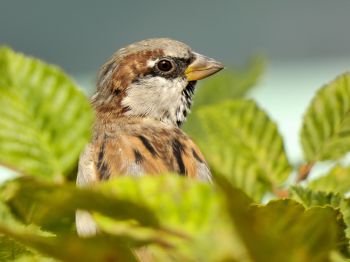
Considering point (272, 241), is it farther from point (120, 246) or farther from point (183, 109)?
point (183, 109)

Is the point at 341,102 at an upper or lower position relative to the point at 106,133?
upper

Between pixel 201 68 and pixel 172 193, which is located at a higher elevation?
pixel 172 193

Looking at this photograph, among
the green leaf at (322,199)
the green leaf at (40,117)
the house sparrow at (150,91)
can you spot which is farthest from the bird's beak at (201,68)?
the green leaf at (40,117)

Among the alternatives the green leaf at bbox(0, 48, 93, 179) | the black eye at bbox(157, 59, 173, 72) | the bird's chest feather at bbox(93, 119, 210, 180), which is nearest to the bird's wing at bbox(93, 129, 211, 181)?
the bird's chest feather at bbox(93, 119, 210, 180)

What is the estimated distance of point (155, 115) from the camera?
189 centimetres

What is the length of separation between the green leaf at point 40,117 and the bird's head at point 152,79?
3.85ft

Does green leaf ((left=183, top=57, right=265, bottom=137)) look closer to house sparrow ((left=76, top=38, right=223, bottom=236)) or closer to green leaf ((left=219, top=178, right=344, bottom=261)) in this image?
house sparrow ((left=76, top=38, right=223, bottom=236))

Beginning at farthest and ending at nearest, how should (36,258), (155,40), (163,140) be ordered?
(155,40) < (163,140) < (36,258)

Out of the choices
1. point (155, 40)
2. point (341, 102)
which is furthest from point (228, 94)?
point (155, 40)

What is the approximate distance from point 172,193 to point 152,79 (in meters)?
1.52

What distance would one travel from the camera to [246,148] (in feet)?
3.22

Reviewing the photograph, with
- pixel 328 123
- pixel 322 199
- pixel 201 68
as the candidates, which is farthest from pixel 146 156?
pixel 201 68

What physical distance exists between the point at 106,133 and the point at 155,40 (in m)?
0.47

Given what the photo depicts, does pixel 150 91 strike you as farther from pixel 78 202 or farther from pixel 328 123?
pixel 78 202
